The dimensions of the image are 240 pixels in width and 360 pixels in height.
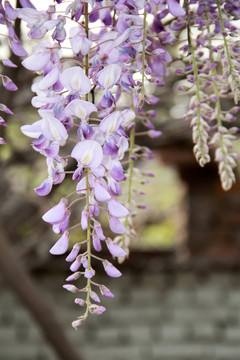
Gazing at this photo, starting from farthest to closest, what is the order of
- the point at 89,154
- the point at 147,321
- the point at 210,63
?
the point at 147,321 < the point at 210,63 < the point at 89,154

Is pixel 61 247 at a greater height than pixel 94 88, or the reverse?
pixel 94 88

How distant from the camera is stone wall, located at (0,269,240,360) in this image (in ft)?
12.4

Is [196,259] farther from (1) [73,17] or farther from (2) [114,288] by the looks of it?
(1) [73,17]

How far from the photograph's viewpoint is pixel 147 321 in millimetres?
3830

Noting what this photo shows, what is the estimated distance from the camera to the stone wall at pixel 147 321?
3.79 meters

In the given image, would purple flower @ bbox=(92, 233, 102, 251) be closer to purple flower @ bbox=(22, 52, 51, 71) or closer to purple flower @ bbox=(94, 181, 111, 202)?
purple flower @ bbox=(94, 181, 111, 202)

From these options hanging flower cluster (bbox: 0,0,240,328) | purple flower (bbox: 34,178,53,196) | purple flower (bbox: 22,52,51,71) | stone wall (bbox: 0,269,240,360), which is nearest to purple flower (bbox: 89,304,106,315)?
hanging flower cluster (bbox: 0,0,240,328)

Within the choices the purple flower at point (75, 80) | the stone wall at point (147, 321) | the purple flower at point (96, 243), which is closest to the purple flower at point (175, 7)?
the purple flower at point (75, 80)

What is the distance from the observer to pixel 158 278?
151 inches

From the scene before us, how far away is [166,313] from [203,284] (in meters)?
0.32

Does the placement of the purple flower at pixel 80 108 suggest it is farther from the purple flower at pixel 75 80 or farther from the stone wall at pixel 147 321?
the stone wall at pixel 147 321

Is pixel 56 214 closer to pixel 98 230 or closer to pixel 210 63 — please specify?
pixel 98 230

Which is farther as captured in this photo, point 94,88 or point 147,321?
point 147,321

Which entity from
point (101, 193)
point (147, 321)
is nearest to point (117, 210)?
point (101, 193)
